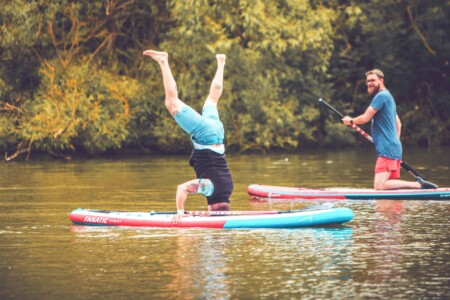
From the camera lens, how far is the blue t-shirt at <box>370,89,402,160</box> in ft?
55.4

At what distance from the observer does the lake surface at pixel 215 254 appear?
375 inches

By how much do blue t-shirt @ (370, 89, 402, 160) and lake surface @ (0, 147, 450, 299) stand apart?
0.80 m

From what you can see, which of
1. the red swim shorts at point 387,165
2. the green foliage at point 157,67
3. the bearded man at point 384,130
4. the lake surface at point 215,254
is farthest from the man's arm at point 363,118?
the green foliage at point 157,67

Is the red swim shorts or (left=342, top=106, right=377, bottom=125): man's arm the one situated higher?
(left=342, top=106, right=377, bottom=125): man's arm

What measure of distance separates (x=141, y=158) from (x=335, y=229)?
64.1 ft

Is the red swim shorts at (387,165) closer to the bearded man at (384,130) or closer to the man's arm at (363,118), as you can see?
the bearded man at (384,130)

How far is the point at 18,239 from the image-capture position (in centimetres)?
1309

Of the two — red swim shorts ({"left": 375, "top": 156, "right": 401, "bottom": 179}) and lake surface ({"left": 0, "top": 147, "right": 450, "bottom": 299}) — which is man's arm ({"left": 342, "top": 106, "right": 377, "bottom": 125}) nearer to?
red swim shorts ({"left": 375, "top": 156, "right": 401, "bottom": 179})

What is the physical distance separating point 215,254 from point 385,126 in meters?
6.28

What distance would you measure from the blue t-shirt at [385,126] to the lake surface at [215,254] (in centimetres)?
80

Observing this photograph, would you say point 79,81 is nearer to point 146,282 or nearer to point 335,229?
point 335,229

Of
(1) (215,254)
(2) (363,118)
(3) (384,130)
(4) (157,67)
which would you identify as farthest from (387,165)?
(4) (157,67)

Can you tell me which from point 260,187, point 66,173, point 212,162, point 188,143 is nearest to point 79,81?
point 188,143

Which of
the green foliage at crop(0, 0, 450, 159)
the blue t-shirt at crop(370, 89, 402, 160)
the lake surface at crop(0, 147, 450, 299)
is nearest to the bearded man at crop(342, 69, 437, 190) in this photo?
the blue t-shirt at crop(370, 89, 402, 160)
